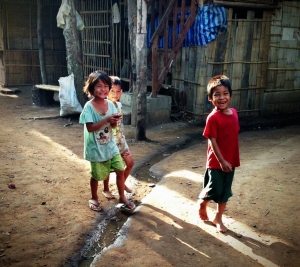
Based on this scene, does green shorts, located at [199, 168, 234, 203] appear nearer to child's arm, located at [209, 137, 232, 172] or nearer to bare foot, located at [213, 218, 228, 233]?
child's arm, located at [209, 137, 232, 172]

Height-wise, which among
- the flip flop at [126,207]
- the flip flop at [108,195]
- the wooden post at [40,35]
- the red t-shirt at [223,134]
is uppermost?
the wooden post at [40,35]

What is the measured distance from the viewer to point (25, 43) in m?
12.5

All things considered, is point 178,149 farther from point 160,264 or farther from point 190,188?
point 160,264

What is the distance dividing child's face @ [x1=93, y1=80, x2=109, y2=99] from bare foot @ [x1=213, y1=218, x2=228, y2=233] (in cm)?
170

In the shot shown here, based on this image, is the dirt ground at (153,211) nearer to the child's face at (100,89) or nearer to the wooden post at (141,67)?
the wooden post at (141,67)

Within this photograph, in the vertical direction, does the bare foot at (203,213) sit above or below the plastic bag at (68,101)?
below

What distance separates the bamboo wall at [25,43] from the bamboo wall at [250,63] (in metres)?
Answer: 6.19

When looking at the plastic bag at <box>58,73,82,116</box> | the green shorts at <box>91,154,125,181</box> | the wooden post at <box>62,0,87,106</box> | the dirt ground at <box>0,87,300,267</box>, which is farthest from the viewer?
the wooden post at <box>62,0,87,106</box>

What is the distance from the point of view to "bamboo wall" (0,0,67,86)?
475 inches

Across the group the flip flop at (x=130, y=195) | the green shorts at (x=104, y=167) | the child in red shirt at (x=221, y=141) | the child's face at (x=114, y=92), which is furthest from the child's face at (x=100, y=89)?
the flip flop at (x=130, y=195)

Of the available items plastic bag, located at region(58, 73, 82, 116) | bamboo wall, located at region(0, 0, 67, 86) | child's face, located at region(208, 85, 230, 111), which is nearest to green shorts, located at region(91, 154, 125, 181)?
child's face, located at region(208, 85, 230, 111)

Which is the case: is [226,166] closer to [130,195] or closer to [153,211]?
[153,211]

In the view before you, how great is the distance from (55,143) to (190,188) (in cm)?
312

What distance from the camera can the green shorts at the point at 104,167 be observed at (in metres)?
3.49
